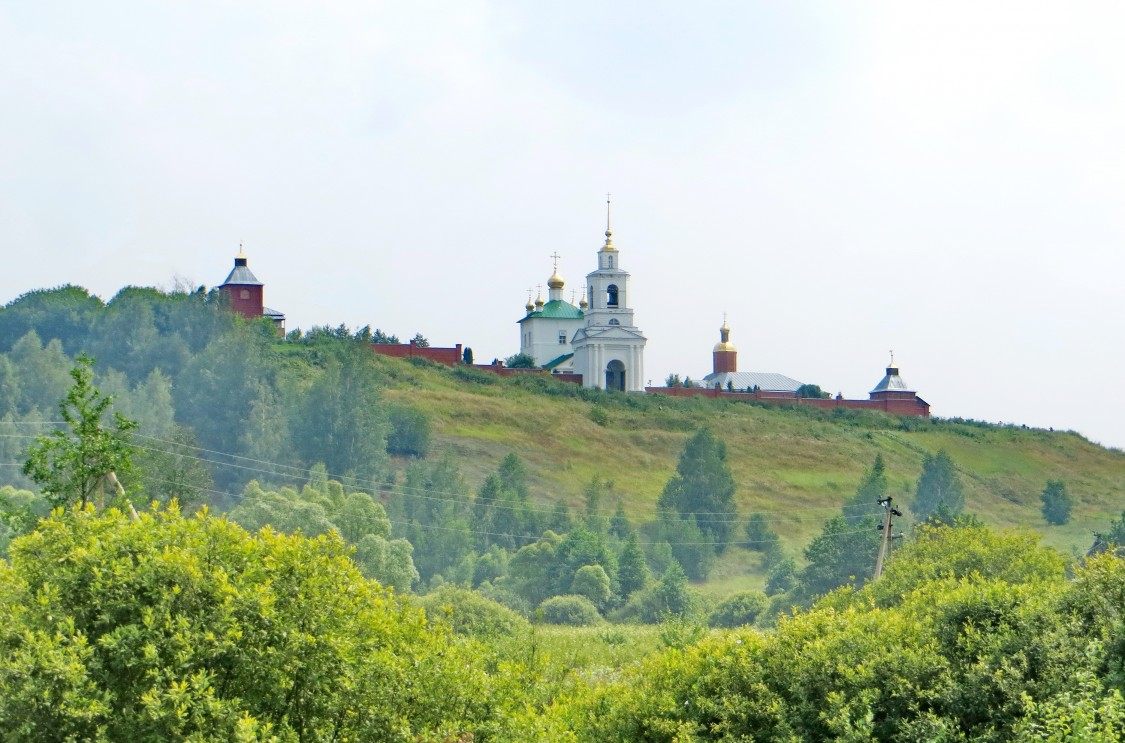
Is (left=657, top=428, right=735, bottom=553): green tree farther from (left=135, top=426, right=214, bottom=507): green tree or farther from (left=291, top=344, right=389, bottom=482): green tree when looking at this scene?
(left=135, top=426, right=214, bottom=507): green tree

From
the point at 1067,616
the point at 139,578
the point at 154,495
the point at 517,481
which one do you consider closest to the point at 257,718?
the point at 139,578

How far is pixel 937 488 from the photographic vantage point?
272 feet

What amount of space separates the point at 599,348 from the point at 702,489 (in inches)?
1161

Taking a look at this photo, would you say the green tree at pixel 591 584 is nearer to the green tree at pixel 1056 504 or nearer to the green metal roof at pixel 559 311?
the green tree at pixel 1056 504

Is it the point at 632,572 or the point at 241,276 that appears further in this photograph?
the point at 241,276

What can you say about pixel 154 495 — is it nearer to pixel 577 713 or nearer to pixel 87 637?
pixel 577 713

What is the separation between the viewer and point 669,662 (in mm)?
19078

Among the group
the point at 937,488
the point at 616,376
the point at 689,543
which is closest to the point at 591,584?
the point at 689,543

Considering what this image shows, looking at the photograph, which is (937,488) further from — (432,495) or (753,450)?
(432,495)

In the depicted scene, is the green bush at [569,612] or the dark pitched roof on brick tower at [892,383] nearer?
the green bush at [569,612]

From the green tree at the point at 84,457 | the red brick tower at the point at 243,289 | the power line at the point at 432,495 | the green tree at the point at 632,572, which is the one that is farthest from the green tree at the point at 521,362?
the green tree at the point at 84,457

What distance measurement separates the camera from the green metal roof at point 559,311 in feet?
376

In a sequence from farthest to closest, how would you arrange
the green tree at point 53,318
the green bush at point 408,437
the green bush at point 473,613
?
the green tree at point 53,318, the green bush at point 408,437, the green bush at point 473,613

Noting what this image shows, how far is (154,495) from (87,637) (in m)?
40.3
